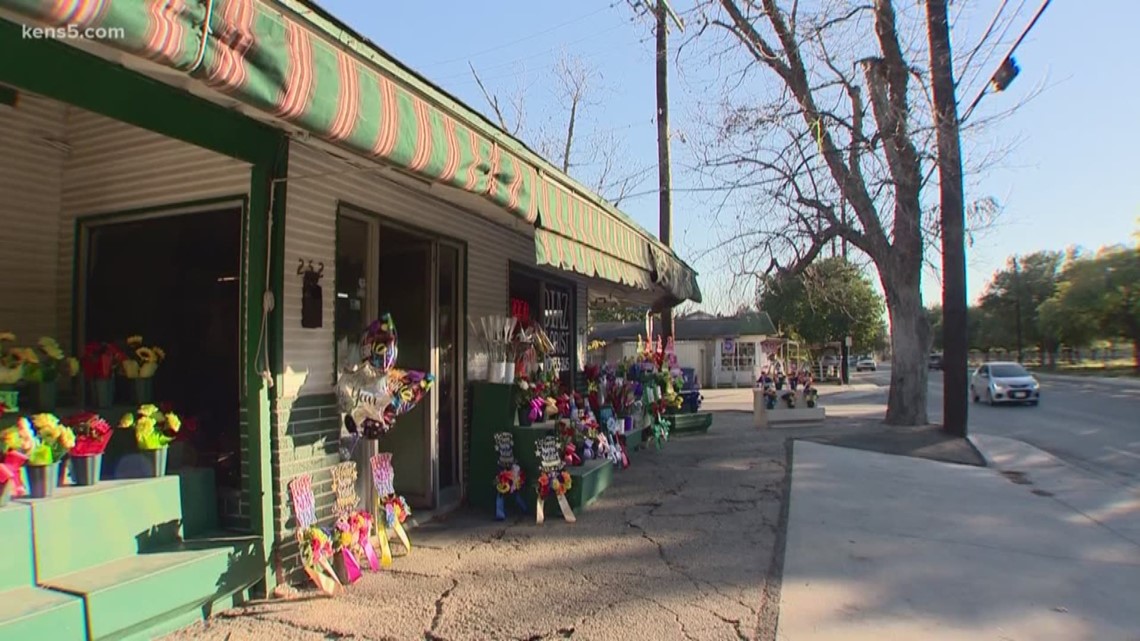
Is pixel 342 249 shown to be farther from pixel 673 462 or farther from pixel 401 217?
pixel 673 462

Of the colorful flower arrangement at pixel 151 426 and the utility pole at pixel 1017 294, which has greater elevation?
the utility pole at pixel 1017 294

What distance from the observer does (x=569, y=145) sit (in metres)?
22.1

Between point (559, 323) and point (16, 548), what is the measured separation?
254 inches

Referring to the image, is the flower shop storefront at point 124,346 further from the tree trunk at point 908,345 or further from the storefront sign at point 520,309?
the tree trunk at point 908,345

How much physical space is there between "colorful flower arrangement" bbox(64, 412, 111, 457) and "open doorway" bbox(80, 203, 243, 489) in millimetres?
641

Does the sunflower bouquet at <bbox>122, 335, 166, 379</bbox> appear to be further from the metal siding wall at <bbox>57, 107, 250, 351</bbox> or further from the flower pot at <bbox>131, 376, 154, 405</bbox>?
the metal siding wall at <bbox>57, 107, 250, 351</bbox>

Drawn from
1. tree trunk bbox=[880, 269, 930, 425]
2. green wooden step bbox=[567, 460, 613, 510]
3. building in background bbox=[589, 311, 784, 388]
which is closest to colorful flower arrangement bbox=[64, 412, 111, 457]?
green wooden step bbox=[567, 460, 613, 510]

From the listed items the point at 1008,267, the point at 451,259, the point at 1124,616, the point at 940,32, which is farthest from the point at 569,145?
the point at 1008,267


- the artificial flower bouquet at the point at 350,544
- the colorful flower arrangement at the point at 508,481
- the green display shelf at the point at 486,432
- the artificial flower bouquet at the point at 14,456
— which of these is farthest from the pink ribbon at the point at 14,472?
the green display shelf at the point at 486,432

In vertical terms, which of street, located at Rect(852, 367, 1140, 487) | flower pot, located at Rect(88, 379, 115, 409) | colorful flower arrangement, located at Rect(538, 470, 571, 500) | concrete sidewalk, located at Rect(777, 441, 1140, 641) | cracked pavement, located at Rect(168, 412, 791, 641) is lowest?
street, located at Rect(852, 367, 1140, 487)

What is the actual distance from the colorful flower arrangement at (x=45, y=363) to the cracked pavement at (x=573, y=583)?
1.63 m

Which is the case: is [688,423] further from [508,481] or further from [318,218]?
[318,218]

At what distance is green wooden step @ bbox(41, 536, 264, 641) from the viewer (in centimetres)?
297

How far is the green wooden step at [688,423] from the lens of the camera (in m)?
11.5
